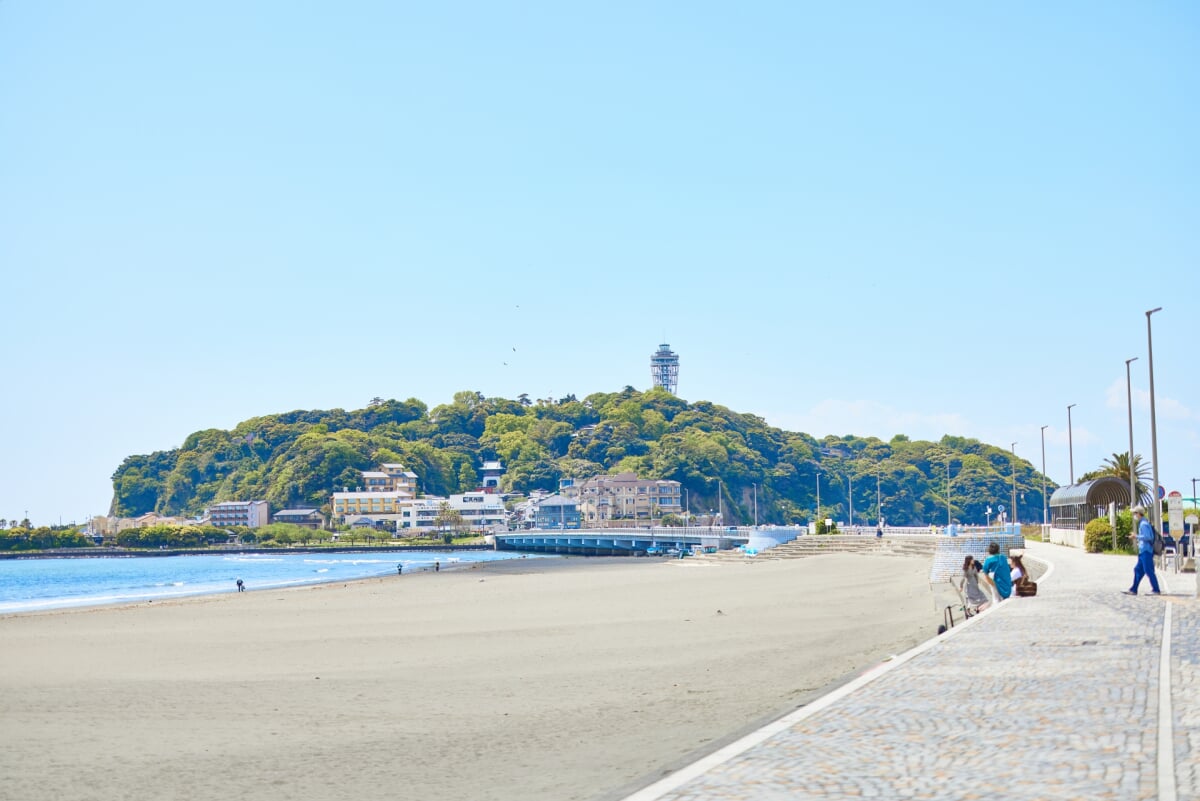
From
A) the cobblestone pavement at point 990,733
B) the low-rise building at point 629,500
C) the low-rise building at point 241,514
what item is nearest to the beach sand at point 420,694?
the cobblestone pavement at point 990,733

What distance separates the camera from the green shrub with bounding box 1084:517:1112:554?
3928cm

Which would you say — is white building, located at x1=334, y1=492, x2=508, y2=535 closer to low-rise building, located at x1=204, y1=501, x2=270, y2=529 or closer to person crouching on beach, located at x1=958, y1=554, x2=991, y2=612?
low-rise building, located at x1=204, y1=501, x2=270, y2=529

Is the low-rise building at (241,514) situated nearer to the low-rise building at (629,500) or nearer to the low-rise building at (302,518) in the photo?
the low-rise building at (302,518)

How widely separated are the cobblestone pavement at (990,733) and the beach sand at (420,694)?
0.97 meters

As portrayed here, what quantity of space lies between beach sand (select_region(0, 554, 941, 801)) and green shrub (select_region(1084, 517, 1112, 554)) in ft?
39.4

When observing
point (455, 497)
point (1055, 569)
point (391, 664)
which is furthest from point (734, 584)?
point (455, 497)

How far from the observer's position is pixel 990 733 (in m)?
8.66

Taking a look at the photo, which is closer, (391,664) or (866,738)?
(866,738)

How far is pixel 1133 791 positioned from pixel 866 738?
A: 213 centimetres

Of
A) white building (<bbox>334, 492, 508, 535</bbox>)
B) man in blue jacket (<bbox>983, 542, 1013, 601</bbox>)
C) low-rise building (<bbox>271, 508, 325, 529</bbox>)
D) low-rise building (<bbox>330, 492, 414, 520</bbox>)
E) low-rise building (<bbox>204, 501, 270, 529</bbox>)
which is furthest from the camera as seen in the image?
low-rise building (<bbox>204, 501, 270, 529</bbox>)

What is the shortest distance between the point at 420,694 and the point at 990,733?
788cm

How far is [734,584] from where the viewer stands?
3969cm

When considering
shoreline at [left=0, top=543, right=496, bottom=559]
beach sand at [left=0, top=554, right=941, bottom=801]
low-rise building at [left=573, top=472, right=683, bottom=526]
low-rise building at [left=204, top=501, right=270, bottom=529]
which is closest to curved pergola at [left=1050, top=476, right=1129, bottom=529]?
beach sand at [left=0, top=554, right=941, bottom=801]

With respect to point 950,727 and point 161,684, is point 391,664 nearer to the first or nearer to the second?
point 161,684
